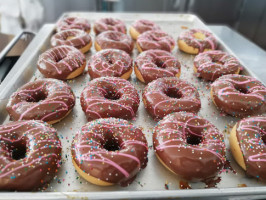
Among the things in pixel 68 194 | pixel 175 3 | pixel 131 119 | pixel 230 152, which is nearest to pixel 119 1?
pixel 175 3

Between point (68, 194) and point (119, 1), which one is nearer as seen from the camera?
point (68, 194)

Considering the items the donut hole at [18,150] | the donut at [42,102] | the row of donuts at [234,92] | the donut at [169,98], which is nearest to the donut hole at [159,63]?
the row of donuts at [234,92]

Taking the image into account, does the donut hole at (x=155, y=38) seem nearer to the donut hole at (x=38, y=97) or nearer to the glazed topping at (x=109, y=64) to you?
the glazed topping at (x=109, y=64)

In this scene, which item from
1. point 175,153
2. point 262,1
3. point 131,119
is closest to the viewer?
point 175,153

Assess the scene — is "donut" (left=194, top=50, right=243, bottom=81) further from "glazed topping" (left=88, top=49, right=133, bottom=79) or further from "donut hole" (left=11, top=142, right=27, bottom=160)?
"donut hole" (left=11, top=142, right=27, bottom=160)

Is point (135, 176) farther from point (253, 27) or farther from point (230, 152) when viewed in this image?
point (253, 27)

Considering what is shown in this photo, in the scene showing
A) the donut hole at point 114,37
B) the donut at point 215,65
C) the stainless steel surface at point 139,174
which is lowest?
the stainless steel surface at point 139,174
